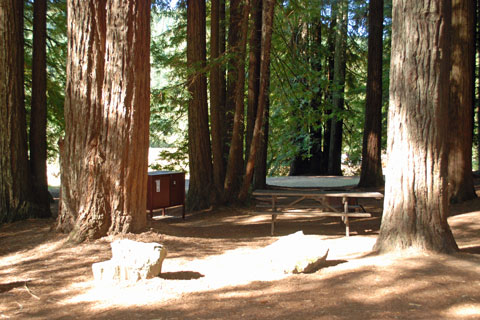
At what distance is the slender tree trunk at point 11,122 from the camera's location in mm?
10086

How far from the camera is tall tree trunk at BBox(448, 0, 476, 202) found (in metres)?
10.6

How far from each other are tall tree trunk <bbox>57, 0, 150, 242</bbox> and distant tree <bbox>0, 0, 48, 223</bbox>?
366cm

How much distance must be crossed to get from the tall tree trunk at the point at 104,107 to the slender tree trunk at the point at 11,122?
144 inches

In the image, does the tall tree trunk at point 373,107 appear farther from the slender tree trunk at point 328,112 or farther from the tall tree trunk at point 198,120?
the slender tree trunk at point 328,112

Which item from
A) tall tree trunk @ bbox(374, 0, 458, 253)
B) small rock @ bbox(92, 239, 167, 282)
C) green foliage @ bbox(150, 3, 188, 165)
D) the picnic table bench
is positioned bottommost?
small rock @ bbox(92, 239, 167, 282)

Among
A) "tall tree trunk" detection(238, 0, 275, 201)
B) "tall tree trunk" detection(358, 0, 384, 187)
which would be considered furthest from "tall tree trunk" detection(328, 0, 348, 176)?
"tall tree trunk" detection(238, 0, 275, 201)

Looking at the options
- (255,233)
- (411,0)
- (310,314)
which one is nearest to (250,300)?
(310,314)

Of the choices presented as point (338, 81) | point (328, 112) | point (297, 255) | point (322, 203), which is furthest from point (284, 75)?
point (328, 112)

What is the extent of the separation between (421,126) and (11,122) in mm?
8234

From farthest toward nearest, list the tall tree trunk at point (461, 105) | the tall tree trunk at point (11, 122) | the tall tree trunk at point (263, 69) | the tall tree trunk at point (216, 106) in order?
the tall tree trunk at point (216, 106)
the tall tree trunk at point (263, 69)
the tall tree trunk at point (461, 105)
the tall tree trunk at point (11, 122)

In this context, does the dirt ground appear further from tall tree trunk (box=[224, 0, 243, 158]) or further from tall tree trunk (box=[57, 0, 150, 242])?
tall tree trunk (box=[224, 0, 243, 158])

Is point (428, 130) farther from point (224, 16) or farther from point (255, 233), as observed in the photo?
point (224, 16)

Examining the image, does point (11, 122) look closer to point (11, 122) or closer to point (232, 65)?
point (11, 122)

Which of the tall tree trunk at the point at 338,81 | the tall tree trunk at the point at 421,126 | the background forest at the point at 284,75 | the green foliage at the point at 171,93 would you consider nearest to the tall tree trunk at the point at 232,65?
the background forest at the point at 284,75
